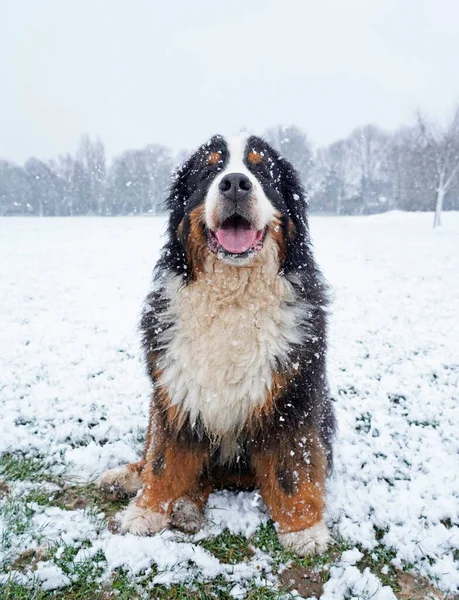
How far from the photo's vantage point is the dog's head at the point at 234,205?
2.23 metres

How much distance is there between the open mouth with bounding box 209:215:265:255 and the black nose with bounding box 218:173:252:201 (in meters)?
0.13

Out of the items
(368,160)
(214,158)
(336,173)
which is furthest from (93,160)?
(214,158)

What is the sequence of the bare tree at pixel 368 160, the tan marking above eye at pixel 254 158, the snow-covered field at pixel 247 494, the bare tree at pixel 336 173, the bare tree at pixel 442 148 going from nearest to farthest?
the snow-covered field at pixel 247 494, the tan marking above eye at pixel 254 158, the bare tree at pixel 442 148, the bare tree at pixel 336 173, the bare tree at pixel 368 160

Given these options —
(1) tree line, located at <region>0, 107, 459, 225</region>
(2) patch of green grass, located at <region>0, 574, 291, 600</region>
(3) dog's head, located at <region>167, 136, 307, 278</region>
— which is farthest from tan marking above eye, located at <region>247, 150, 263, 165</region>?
(1) tree line, located at <region>0, 107, 459, 225</region>

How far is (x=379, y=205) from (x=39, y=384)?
153ft

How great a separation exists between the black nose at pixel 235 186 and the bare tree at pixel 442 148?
27280mm

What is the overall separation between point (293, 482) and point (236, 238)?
1.37m

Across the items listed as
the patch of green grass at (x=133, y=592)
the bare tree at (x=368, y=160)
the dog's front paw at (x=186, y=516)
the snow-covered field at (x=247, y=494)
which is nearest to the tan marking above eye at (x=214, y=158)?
the snow-covered field at (x=247, y=494)

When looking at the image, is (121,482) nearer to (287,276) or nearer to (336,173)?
(287,276)

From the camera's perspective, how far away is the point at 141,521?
7.34ft

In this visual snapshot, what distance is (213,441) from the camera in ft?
7.61

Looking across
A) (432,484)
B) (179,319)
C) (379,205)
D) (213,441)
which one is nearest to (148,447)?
(213,441)

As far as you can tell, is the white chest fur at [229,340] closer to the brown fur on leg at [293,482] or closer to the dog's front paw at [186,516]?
the brown fur on leg at [293,482]

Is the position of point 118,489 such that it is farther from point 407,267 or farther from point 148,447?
point 407,267
